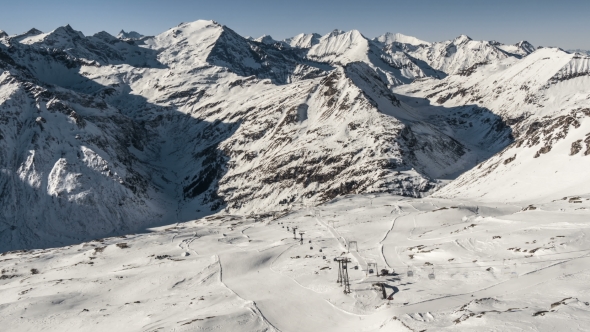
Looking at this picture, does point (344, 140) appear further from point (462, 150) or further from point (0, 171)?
point (0, 171)

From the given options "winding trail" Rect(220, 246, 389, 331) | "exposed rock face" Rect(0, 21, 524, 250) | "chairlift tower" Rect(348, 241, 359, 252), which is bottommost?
"winding trail" Rect(220, 246, 389, 331)

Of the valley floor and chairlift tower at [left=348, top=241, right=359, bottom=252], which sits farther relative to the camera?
chairlift tower at [left=348, top=241, right=359, bottom=252]

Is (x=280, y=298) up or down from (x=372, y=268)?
down

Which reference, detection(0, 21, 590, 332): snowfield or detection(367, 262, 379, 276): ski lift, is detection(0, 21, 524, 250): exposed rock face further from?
detection(367, 262, 379, 276): ski lift

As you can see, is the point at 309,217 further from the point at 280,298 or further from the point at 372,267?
the point at 280,298

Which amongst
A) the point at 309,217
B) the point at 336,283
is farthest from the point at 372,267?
the point at 309,217

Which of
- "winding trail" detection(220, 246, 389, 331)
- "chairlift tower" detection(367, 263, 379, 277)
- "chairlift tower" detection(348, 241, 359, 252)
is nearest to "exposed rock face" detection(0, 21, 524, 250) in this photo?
"chairlift tower" detection(348, 241, 359, 252)

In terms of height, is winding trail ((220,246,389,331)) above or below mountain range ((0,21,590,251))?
below
